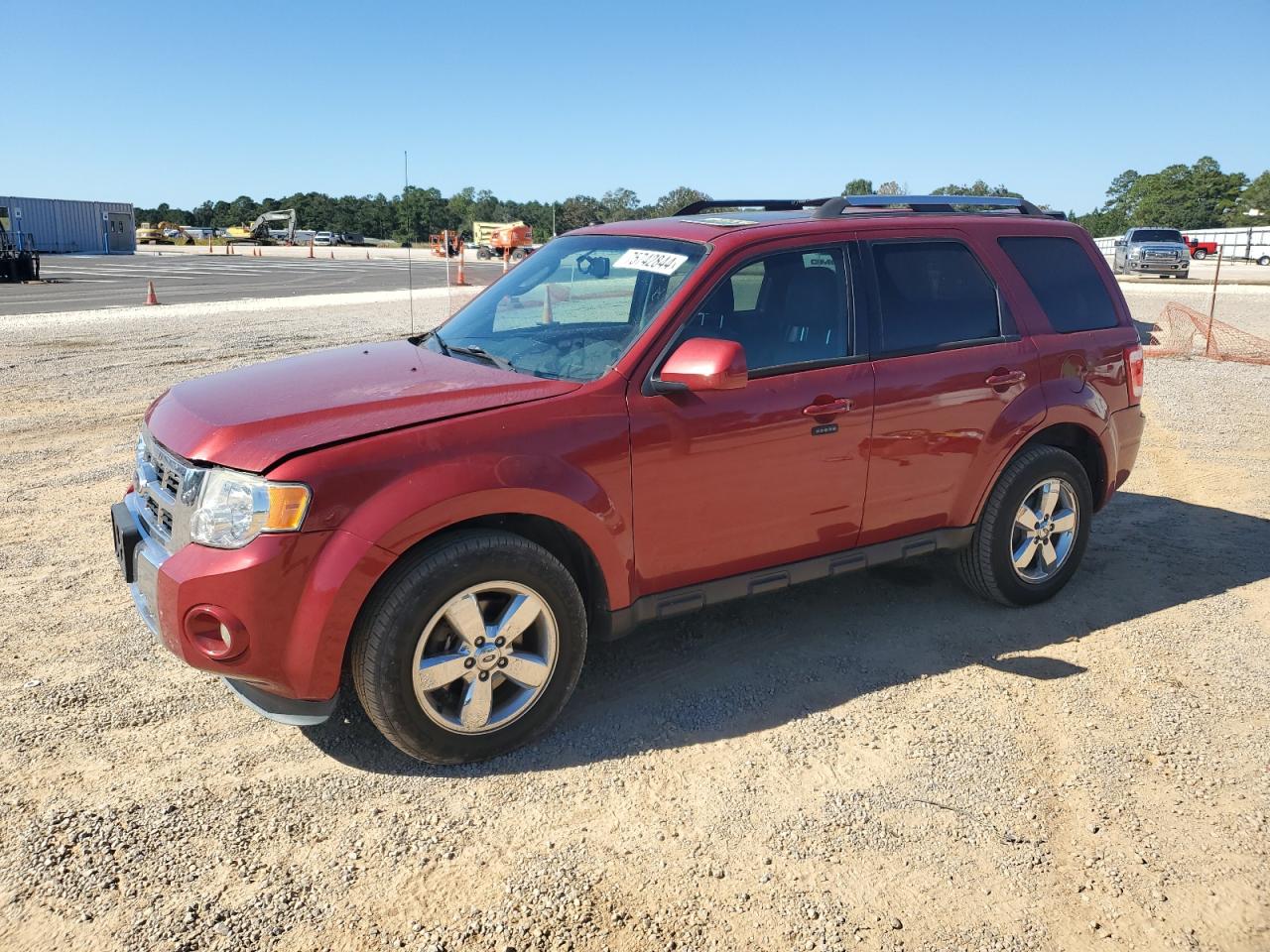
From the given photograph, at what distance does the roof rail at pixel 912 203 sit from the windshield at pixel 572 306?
85 centimetres

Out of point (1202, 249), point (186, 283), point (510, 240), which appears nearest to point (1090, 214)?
point (1202, 249)

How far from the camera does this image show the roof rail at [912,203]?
4.61 m

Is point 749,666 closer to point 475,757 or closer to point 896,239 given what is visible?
point 475,757

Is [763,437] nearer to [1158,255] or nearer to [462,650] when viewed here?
[462,650]

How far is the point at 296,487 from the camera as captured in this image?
3104 mm

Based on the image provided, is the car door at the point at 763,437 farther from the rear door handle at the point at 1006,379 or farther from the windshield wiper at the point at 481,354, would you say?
the rear door handle at the point at 1006,379

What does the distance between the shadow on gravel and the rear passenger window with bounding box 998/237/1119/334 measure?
1.46 meters

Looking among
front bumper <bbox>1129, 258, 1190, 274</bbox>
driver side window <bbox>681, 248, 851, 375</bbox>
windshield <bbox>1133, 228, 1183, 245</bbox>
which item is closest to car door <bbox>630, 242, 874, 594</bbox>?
driver side window <bbox>681, 248, 851, 375</bbox>

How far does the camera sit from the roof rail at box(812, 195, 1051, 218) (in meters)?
4.61

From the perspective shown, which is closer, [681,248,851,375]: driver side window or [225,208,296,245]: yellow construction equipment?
[681,248,851,375]: driver side window

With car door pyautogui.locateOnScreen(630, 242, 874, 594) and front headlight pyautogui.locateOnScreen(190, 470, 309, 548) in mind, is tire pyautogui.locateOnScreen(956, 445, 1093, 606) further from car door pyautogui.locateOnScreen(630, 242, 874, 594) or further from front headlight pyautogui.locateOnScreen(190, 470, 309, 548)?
front headlight pyautogui.locateOnScreen(190, 470, 309, 548)

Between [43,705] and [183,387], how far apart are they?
1364 mm

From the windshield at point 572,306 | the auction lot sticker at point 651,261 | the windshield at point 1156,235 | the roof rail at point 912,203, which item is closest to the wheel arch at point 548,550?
the windshield at point 572,306

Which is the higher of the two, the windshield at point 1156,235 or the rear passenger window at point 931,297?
the windshield at point 1156,235
